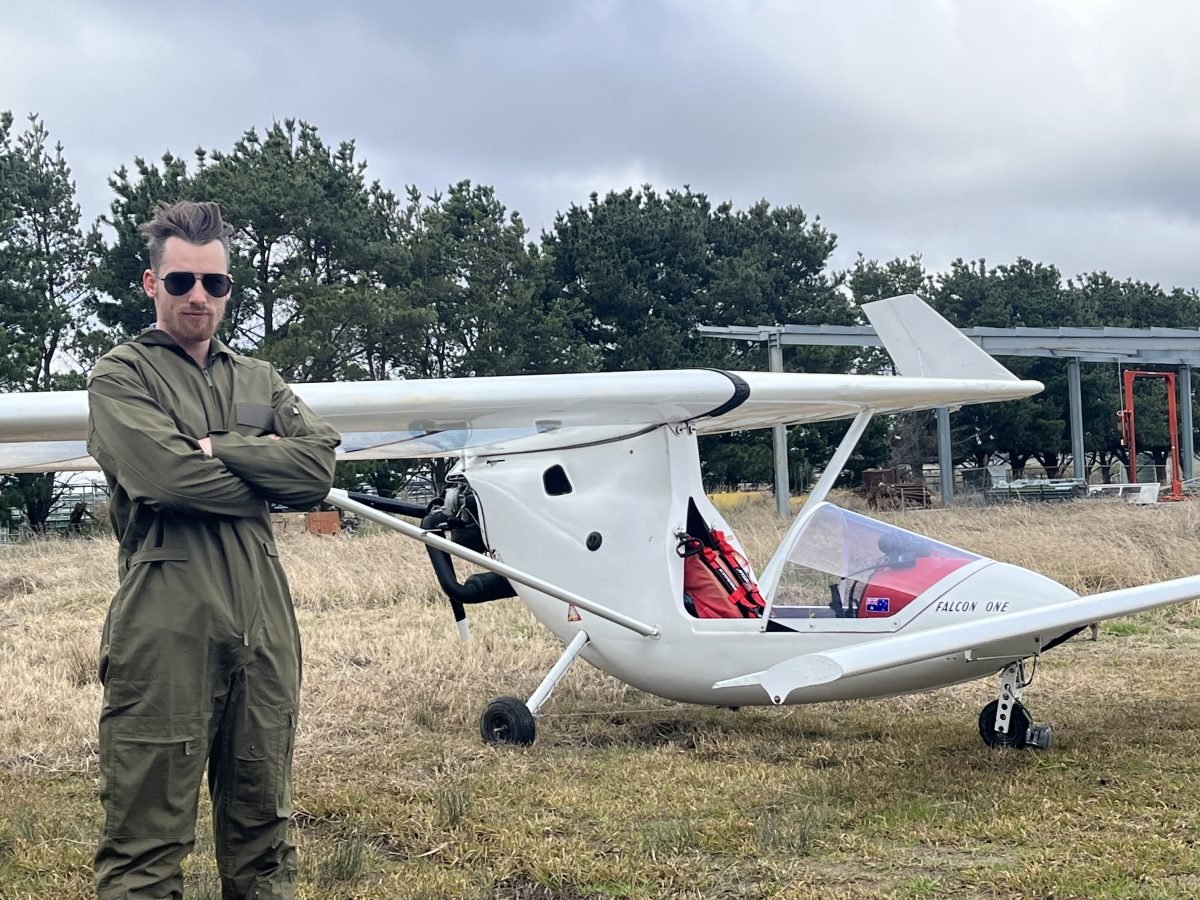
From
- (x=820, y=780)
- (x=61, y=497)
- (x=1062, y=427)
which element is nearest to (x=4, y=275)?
(x=61, y=497)

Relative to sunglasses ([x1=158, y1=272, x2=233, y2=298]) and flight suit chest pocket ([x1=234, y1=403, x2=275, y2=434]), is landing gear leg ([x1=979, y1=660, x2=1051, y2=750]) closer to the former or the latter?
flight suit chest pocket ([x1=234, y1=403, x2=275, y2=434])

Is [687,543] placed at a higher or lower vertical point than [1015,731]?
higher

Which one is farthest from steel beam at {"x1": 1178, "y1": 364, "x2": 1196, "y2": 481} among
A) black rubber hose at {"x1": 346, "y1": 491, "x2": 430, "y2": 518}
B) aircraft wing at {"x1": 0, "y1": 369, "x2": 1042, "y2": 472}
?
black rubber hose at {"x1": 346, "y1": 491, "x2": 430, "y2": 518}

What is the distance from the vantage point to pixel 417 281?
30000 millimetres

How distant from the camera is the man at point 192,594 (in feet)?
8.00

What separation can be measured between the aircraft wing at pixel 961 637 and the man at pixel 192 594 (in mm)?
2197

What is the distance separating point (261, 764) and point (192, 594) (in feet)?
1.47

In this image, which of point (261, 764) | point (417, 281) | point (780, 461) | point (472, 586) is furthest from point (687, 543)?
point (417, 281)

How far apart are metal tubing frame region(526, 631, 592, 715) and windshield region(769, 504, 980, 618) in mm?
1236

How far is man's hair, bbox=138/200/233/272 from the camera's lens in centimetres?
271

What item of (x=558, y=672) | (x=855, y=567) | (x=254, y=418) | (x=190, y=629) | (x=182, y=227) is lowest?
(x=558, y=672)

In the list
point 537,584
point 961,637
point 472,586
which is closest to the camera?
point 961,637

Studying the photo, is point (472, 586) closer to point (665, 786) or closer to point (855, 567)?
point (665, 786)

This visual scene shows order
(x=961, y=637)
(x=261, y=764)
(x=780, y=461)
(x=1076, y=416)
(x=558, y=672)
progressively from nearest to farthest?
(x=261, y=764) → (x=961, y=637) → (x=558, y=672) → (x=780, y=461) → (x=1076, y=416)
